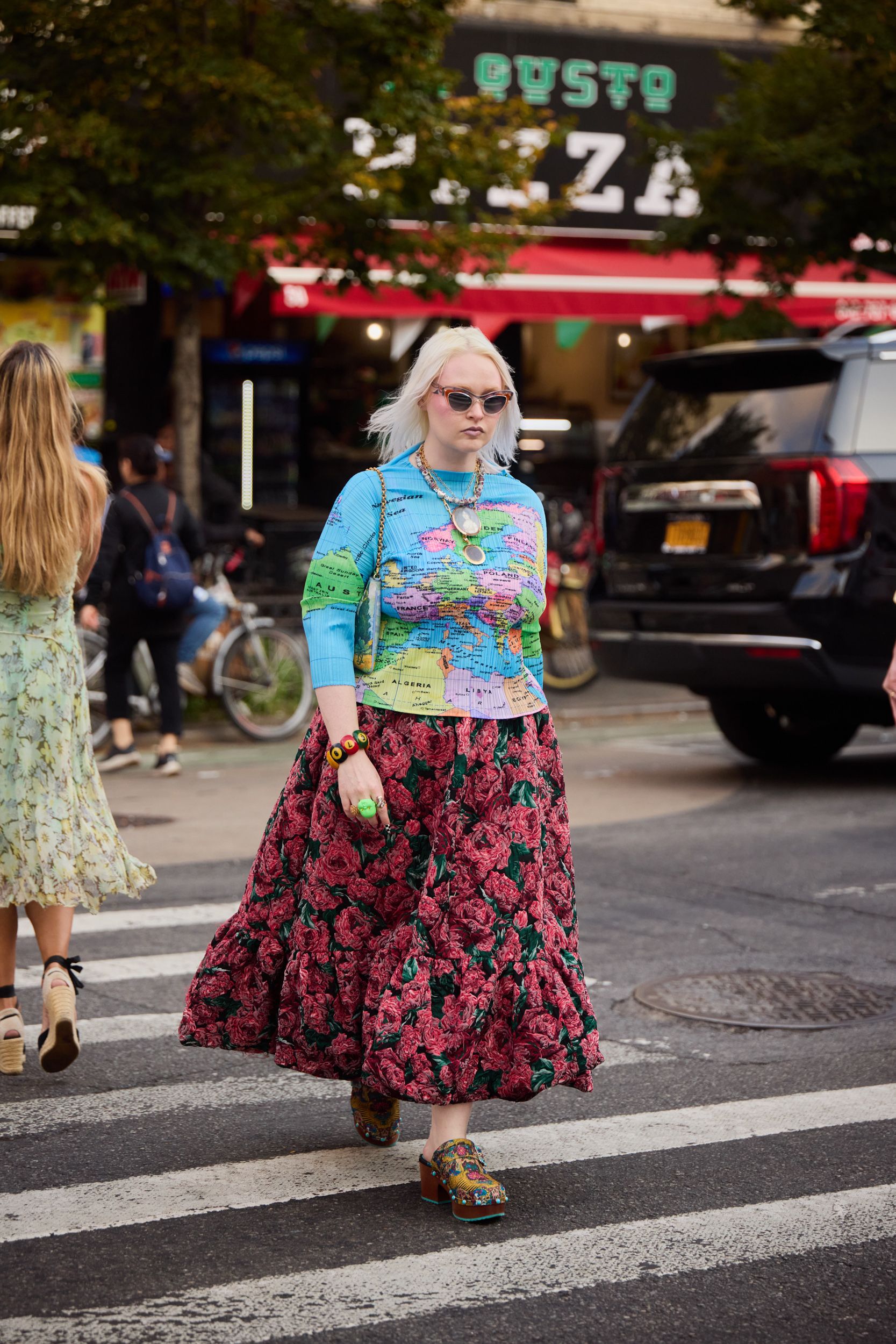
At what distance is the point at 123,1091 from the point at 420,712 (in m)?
1.57

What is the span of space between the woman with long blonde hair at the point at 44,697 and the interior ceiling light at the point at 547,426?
1397cm

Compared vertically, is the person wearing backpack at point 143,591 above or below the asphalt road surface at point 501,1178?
above

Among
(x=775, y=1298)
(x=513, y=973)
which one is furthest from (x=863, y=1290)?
(x=513, y=973)

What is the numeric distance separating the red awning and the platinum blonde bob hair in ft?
36.3

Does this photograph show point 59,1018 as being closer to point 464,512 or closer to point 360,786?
point 360,786

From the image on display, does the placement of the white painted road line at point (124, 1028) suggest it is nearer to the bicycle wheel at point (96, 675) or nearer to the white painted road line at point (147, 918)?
the white painted road line at point (147, 918)

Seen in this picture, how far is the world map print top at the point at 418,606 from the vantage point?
3963 mm

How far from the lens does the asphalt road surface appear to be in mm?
3381

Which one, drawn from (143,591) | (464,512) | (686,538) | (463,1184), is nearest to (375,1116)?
(463,1184)

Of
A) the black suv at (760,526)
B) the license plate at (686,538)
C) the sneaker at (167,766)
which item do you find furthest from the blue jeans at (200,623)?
the license plate at (686,538)

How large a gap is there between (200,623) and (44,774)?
6936 millimetres

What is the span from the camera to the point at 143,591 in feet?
35.4

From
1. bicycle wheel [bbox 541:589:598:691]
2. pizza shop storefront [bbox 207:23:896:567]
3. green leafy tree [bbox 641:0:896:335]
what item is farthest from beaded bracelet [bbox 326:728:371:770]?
pizza shop storefront [bbox 207:23:896:567]

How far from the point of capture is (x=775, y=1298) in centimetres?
347
